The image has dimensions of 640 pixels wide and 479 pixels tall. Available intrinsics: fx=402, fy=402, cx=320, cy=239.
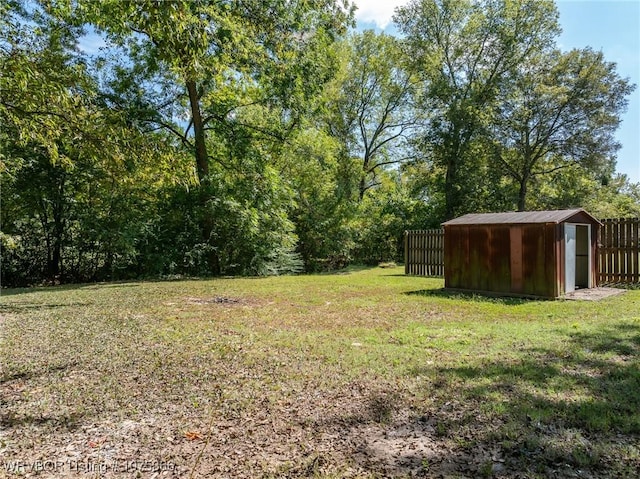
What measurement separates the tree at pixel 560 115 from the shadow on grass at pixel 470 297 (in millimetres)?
12688

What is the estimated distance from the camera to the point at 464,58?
20.4m

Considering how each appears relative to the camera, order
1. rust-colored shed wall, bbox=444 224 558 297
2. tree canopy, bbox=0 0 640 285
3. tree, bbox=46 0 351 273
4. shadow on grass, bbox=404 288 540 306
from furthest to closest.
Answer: tree, bbox=46 0 351 273 → rust-colored shed wall, bbox=444 224 558 297 → shadow on grass, bbox=404 288 540 306 → tree canopy, bbox=0 0 640 285

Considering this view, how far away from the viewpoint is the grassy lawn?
7.28ft

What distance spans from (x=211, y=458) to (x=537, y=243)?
7582 mm

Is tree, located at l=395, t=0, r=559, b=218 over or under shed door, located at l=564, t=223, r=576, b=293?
over

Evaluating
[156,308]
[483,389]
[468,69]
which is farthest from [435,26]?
[483,389]

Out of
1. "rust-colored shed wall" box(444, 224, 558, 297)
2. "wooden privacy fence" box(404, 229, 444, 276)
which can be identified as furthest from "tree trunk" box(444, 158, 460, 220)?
"rust-colored shed wall" box(444, 224, 558, 297)

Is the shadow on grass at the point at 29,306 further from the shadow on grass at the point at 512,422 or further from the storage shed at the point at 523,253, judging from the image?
the storage shed at the point at 523,253

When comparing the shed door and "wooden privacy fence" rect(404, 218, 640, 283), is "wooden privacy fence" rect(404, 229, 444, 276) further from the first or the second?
the shed door

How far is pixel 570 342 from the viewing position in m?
4.40

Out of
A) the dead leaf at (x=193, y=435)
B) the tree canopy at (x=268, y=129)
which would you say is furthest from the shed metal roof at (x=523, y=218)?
the dead leaf at (x=193, y=435)

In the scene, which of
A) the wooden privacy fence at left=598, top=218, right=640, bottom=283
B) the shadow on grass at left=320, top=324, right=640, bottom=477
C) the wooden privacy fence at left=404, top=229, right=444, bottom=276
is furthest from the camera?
the wooden privacy fence at left=404, top=229, right=444, bottom=276

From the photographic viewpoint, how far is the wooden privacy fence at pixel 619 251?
9641 millimetres

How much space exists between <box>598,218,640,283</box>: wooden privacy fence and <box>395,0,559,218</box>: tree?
9.10 m
